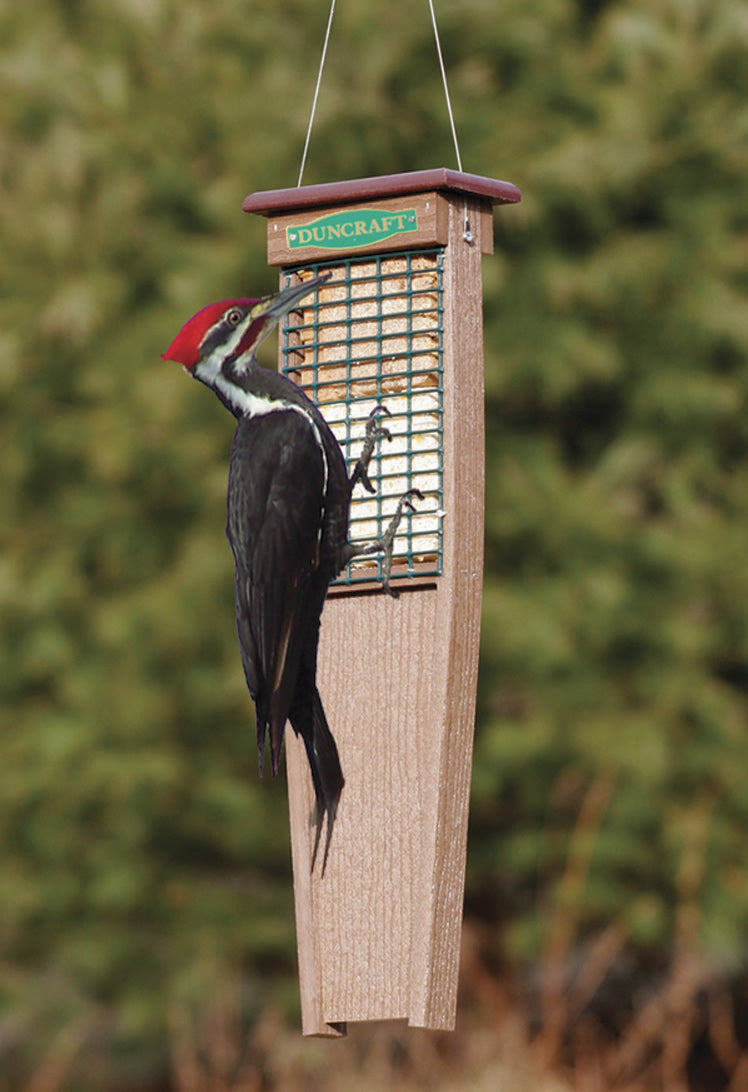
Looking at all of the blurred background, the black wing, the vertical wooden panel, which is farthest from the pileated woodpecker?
the blurred background

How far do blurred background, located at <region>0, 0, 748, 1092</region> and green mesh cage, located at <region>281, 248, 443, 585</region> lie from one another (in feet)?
15.2

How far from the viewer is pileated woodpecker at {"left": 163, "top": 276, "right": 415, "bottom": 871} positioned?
7.93ft

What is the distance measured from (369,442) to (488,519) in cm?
536

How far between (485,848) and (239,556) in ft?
20.5

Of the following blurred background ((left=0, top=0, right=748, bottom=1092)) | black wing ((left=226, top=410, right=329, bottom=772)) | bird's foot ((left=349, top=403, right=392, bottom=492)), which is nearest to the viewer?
black wing ((left=226, top=410, right=329, bottom=772))

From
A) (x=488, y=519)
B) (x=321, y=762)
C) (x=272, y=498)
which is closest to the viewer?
(x=272, y=498)

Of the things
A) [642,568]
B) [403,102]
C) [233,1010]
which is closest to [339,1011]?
[403,102]

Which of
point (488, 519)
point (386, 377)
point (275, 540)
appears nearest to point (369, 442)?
point (386, 377)

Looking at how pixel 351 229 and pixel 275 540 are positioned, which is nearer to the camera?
pixel 275 540

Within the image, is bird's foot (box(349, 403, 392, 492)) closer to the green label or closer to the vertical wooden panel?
the vertical wooden panel

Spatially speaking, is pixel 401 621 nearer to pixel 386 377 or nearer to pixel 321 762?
pixel 321 762

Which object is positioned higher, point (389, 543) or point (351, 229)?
point (351, 229)

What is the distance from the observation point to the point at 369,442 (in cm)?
255

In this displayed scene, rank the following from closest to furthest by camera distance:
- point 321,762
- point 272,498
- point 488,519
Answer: point 272,498 → point 321,762 → point 488,519
